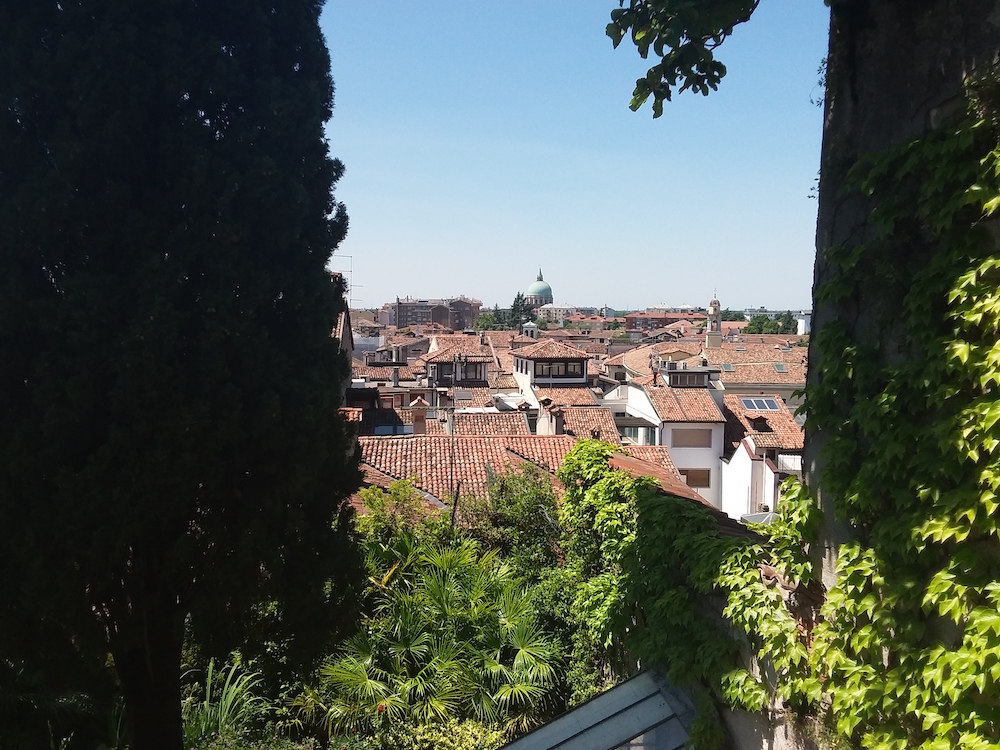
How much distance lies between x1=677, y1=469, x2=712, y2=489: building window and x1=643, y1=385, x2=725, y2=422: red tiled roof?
2329 millimetres

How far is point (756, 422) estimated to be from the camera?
111ft

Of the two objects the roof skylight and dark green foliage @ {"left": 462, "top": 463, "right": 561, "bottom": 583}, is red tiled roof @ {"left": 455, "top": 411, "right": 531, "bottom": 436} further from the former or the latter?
the roof skylight

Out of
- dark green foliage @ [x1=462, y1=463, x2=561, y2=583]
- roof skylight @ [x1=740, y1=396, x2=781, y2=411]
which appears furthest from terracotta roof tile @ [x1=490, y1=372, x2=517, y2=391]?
dark green foliage @ [x1=462, y1=463, x2=561, y2=583]

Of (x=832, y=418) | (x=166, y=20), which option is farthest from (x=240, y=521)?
(x=832, y=418)

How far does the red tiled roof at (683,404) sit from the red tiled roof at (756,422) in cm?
118

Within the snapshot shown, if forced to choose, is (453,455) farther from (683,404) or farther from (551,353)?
(551,353)

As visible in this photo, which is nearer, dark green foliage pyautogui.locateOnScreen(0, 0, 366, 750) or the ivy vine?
the ivy vine

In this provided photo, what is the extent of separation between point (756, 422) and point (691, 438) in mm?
3396

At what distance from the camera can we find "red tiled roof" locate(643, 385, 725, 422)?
3294 cm

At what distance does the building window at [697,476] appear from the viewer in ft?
109

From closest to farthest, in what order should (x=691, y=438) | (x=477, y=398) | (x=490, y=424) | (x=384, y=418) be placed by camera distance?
(x=490, y=424) → (x=384, y=418) → (x=691, y=438) → (x=477, y=398)

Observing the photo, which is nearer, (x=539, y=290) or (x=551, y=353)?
(x=551, y=353)

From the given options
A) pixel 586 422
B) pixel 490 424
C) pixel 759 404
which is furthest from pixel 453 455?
pixel 759 404

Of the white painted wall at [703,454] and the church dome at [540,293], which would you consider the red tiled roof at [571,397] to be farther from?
the church dome at [540,293]
